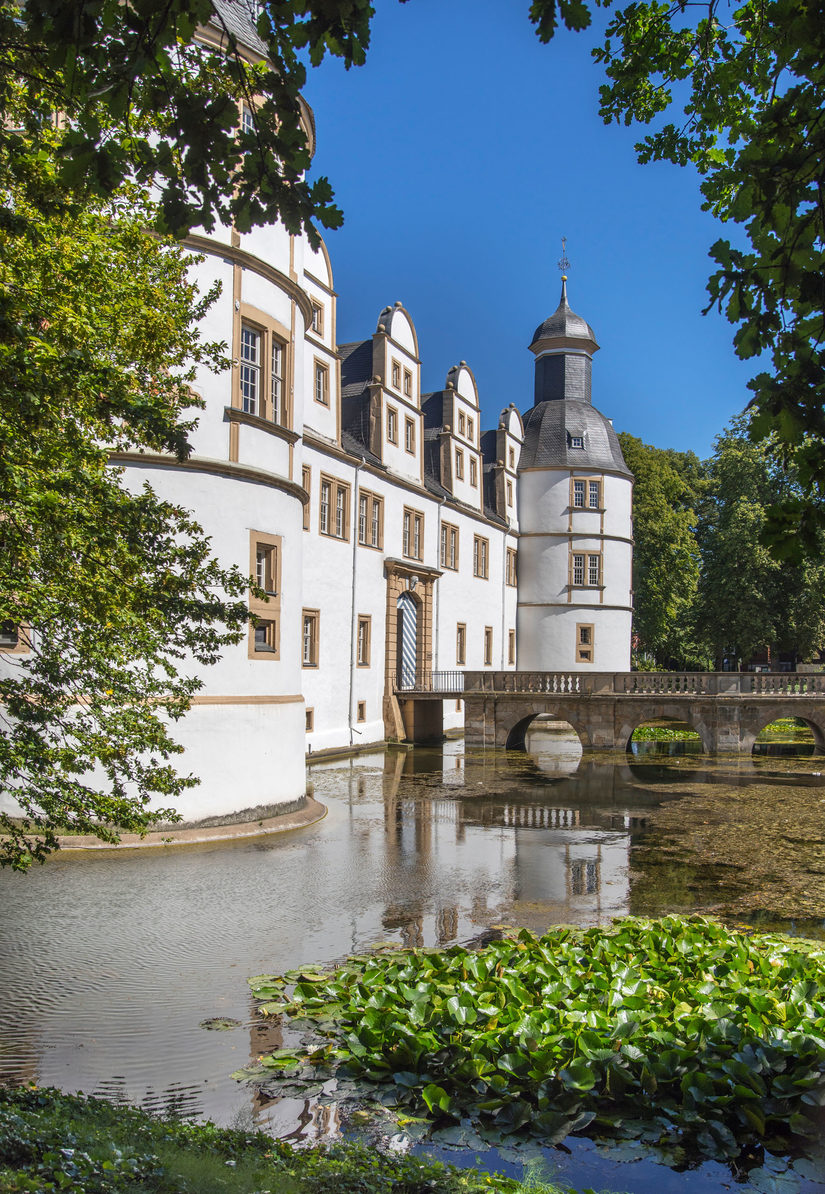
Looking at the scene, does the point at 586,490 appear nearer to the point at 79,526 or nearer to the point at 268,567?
the point at 268,567

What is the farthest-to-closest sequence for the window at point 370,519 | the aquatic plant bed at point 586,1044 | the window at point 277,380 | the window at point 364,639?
the window at point 364,639 < the window at point 370,519 < the window at point 277,380 < the aquatic plant bed at point 586,1044

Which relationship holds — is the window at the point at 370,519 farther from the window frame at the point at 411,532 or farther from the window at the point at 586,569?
the window at the point at 586,569

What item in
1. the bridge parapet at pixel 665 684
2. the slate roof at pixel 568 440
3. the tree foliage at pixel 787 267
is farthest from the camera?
the slate roof at pixel 568 440

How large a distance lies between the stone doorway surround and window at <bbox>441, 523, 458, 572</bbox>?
1809mm

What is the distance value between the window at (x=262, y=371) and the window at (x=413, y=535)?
16144 millimetres

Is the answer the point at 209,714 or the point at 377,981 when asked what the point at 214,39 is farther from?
the point at 377,981

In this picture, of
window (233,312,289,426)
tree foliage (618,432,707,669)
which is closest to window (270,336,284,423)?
window (233,312,289,426)

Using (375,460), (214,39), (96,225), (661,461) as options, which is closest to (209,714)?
(96,225)

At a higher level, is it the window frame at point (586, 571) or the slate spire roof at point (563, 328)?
the slate spire roof at point (563, 328)

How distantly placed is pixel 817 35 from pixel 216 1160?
5.13 metres

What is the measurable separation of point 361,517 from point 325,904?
19756 millimetres

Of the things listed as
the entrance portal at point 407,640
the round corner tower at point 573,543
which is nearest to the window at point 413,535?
the entrance portal at point 407,640

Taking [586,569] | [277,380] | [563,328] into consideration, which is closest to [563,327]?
[563,328]

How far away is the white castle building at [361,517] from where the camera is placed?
1526cm
